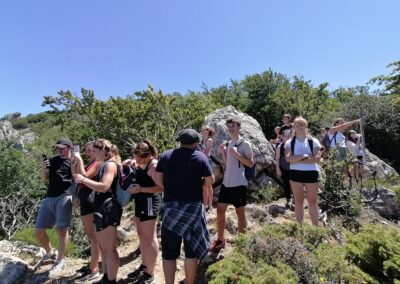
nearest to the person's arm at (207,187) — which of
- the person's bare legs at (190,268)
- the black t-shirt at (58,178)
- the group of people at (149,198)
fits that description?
the group of people at (149,198)

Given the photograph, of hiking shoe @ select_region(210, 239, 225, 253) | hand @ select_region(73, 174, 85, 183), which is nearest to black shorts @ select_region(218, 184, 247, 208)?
hiking shoe @ select_region(210, 239, 225, 253)

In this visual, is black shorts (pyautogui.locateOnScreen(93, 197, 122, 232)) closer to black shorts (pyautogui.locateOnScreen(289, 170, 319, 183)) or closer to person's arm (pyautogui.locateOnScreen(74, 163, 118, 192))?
person's arm (pyautogui.locateOnScreen(74, 163, 118, 192))

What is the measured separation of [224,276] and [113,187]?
76.6 inches

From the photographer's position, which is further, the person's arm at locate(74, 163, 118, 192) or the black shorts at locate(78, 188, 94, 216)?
the black shorts at locate(78, 188, 94, 216)

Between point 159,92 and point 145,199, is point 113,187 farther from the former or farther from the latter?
point 159,92

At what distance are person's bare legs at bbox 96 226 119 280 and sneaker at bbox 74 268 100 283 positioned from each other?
2.62 ft

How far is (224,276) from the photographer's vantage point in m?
3.15

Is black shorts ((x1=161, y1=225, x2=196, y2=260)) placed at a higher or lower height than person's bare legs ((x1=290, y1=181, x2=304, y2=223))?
lower

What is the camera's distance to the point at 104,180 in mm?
4250

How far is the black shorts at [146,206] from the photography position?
14.8ft

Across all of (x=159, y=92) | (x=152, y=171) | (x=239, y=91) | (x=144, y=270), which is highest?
(x=239, y=91)

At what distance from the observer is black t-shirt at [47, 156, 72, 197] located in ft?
17.1

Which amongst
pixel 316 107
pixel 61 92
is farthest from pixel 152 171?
pixel 316 107

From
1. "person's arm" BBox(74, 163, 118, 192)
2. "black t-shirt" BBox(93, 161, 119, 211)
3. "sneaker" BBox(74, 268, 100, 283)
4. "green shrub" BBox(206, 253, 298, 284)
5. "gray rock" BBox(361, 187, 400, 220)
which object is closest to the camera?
"green shrub" BBox(206, 253, 298, 284)
